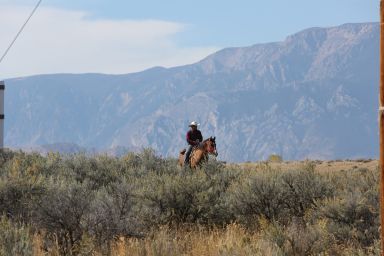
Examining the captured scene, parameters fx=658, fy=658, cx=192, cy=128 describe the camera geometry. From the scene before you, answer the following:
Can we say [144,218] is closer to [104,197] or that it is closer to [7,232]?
[104,197]

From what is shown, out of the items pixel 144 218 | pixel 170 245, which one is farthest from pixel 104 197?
pixel 170 245

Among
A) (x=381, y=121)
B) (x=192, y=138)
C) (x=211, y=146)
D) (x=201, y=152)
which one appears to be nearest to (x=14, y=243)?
(x=381, y=121)

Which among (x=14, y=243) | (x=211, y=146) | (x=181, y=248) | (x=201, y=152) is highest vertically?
(x=211, y=146)

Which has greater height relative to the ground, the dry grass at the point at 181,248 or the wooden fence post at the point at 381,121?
the wooden fence post at the point at 381,121

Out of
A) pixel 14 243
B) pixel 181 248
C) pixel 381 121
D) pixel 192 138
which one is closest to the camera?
pixel 381 121

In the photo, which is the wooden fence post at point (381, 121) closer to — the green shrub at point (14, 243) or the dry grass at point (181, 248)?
the dry grass at point (181, 248)

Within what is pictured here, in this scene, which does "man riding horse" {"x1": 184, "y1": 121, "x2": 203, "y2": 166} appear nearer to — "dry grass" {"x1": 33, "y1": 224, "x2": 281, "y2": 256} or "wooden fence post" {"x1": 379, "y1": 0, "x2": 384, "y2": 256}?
"dry grass" {"x1": 33, "y1": 224, "x2": 281, "y2": 256}


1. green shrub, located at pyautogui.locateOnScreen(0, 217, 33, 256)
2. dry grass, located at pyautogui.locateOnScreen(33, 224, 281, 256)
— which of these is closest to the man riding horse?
dry grass, located at pyautogui.locateOnScreen(33, 224, 281, 256)

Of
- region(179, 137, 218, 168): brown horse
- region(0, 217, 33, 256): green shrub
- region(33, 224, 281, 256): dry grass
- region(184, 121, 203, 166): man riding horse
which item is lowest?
region(33, 224, 281, 256): dry grass

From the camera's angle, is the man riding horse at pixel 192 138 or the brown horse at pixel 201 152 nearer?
the brown horse at pixel 201 152

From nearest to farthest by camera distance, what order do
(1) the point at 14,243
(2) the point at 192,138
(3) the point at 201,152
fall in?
(1) the point at 14,243
(3) the point at 201,152
(2) the point at 192,138

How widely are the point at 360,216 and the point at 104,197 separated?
4.12 m

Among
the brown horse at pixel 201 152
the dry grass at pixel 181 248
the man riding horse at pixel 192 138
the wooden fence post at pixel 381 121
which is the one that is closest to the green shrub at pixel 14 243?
the dry grass at pixel 181 248

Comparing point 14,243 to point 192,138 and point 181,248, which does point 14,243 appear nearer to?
point 181,248
